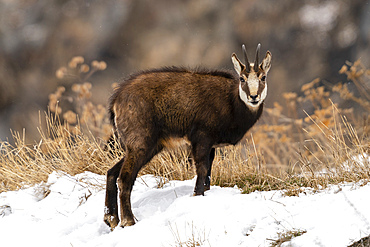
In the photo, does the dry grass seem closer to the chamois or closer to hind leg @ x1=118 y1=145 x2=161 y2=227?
the chamois

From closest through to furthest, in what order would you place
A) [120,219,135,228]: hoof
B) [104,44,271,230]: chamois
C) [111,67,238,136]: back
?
[120,219,135,228]: hoof → [104,44,271,230]: chamois → [111,67,238,136]: back

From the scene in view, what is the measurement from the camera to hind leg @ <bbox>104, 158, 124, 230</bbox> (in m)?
4.59

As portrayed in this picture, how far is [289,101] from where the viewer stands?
9.48 metres

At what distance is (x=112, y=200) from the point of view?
15.3 feet

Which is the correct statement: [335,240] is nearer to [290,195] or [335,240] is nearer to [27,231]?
[290,195]

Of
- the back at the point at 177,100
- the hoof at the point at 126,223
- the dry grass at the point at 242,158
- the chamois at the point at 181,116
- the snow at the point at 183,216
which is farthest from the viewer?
the dry grass at the point at 242,158

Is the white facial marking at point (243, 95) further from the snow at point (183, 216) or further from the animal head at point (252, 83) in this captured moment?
the snow at point (183, 216)

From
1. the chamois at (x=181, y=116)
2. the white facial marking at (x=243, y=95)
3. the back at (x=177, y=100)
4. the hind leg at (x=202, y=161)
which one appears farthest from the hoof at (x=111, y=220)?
the white facial marking at (x=243, y=95)

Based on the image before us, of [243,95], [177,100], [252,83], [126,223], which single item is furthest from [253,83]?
[126,223]

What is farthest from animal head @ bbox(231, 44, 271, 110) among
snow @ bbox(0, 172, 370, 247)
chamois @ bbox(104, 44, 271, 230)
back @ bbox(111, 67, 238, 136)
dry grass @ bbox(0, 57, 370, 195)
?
snow @ bbox(0, 172, 370, 247)

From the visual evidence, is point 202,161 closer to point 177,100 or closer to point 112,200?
point 177,100

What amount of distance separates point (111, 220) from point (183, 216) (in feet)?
2.77

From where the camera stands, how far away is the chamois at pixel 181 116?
4516 millimetres

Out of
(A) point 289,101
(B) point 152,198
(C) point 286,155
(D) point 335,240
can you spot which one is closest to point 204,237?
(D) point 335,240
